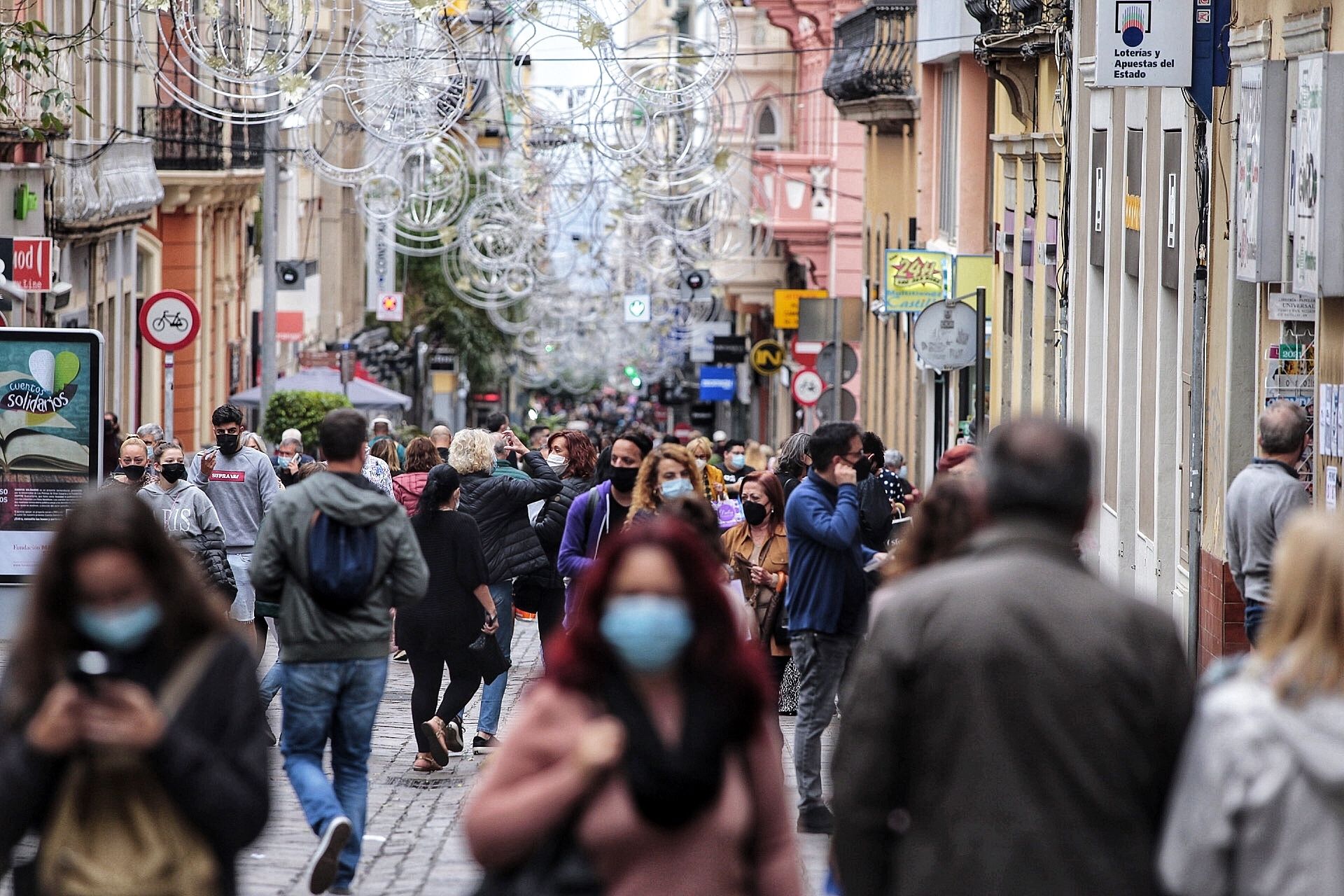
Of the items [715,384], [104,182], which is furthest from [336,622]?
[715,384]

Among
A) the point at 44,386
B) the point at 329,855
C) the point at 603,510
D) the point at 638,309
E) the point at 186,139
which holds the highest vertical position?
the point at 186,139

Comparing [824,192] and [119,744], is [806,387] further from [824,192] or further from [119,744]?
[119,744]

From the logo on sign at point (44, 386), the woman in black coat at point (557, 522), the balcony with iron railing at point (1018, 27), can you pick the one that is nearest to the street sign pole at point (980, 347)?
the balcony with iron railing at point (1018, 27)

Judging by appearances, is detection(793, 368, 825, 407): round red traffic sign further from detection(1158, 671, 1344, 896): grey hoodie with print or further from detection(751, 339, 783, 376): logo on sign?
detection(1158, 671, 1344, 896): grey hoodie with print

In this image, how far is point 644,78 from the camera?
1928 centimetres

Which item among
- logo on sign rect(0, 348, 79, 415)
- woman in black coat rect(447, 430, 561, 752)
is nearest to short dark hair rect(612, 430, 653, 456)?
woman in black coat rect(447, 430, 561, 752)

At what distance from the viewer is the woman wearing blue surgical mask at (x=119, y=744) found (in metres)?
4.37

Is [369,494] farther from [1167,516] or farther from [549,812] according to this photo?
[1167,516]

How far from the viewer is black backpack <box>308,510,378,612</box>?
8203 mm

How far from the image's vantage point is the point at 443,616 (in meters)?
11.3

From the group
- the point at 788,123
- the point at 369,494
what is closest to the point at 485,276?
the point at 788,123

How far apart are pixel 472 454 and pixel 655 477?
3289 millimetres

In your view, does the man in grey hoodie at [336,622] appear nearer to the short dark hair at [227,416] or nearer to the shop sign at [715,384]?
the short dark hair at [227,416]

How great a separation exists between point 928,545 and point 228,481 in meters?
6.93
